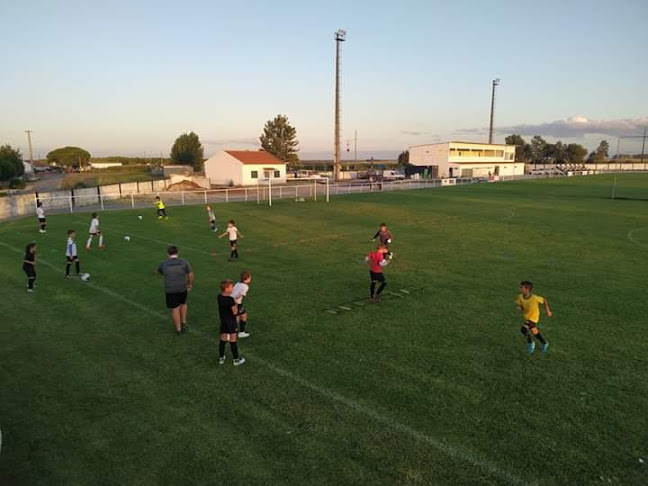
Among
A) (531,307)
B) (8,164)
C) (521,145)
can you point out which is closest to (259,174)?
(8,164)

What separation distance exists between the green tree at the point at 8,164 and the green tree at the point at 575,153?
15068 centimetres

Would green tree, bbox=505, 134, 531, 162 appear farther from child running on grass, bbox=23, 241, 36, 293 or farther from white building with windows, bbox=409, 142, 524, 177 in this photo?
child running on grass, bbox=23, 241, 36, 293

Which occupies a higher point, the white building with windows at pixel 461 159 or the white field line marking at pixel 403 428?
the white building with windows at pixel 461 159

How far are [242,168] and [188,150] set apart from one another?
4706 cm

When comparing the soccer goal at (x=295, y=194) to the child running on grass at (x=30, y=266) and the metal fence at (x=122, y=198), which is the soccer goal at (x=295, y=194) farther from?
the child running on grass at (x=30, y=266)

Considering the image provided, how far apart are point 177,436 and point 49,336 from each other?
5314 mm

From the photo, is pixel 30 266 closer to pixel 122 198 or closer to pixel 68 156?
pixel 122 198

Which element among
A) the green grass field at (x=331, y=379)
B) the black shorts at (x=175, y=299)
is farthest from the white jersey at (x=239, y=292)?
the black shorts at (x=175, y=299)

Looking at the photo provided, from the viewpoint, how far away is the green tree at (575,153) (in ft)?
481

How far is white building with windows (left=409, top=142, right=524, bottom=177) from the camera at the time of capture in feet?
269

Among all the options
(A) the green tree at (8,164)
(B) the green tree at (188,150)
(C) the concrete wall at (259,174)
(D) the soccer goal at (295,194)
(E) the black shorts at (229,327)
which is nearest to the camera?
(E) the black shorts at (229,327)

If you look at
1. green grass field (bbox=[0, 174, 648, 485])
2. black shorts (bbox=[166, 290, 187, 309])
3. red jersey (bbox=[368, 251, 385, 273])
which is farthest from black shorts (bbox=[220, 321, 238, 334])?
red jersey (bbox=[368, 251, 385, 273])

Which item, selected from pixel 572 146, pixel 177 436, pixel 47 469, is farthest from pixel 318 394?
pixel 572 146

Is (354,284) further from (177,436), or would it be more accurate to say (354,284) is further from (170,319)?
(177,436)
